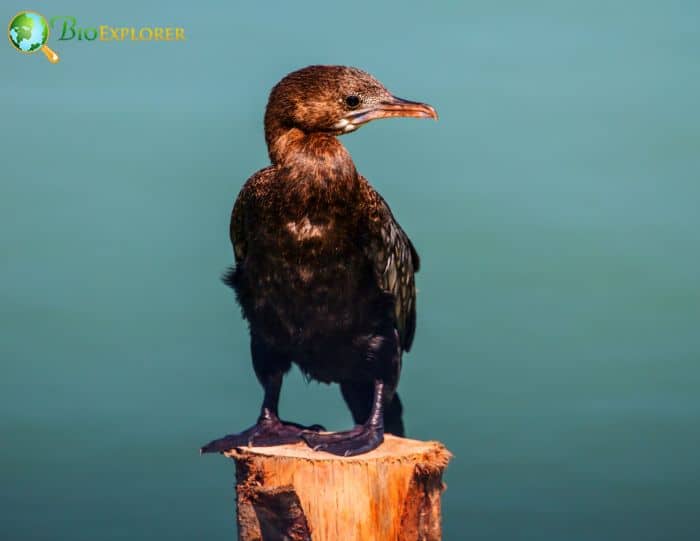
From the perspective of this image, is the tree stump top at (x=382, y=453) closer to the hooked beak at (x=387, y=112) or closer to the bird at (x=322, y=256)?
the bird at (x=322, y=256)

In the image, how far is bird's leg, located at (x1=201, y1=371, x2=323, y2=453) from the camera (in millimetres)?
6309

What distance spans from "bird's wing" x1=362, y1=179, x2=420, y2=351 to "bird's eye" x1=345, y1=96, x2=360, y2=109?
0.39 meters

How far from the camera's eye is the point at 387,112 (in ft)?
19.7

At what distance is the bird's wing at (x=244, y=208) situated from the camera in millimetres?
6078

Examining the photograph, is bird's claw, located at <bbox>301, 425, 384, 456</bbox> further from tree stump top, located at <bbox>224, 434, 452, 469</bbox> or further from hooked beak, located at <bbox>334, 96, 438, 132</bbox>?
hooked beak, located at <bbox>334, 96, 438, 132</bbox>

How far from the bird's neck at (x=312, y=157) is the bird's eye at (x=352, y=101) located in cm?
17

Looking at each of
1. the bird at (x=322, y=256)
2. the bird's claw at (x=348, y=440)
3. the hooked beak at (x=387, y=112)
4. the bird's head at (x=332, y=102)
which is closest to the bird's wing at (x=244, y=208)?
the bird at (x=322, y=256)

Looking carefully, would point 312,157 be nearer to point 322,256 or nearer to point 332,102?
point 332,102

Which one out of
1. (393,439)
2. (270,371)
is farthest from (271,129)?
(393,439)

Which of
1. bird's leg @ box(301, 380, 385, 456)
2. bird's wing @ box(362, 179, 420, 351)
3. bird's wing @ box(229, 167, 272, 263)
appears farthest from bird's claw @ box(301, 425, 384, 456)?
bird's wing @ box(229, 167, 272, 263)

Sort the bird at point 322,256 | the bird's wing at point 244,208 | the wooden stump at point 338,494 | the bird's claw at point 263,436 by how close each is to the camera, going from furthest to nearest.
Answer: the bird's claw at point 263,436 < the bird's wing at point 244,208 < the bird at point 322,256 < the wooden stump at point 338,494

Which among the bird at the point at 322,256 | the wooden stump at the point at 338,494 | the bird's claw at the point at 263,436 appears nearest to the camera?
the wooden stump at the point at 338,494

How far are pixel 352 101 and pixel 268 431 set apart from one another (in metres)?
1.61

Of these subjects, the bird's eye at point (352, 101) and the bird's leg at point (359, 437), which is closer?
the bird's eye at point (352, 101)
